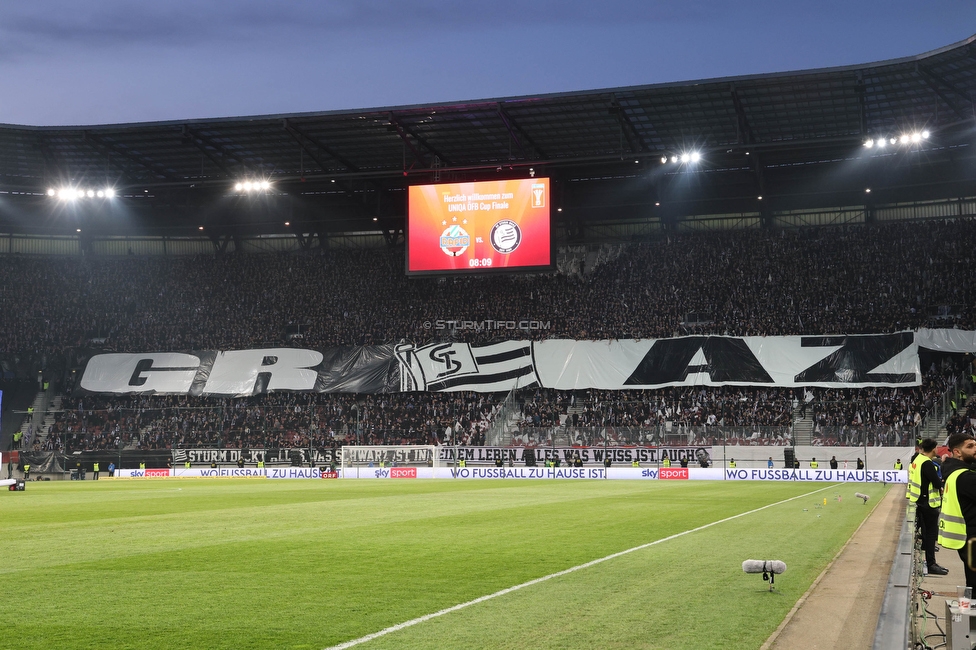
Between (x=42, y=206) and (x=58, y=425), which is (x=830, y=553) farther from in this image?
(x=42, y=206)

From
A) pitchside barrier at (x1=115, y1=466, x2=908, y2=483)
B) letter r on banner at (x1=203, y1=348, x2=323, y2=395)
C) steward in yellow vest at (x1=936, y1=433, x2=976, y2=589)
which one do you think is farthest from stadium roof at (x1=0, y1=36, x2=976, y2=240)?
steward in yellow vest at (x1=936, y1=433, x2=976, y2=589)

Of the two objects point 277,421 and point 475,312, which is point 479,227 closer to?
point 475,312

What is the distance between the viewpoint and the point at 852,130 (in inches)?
2126

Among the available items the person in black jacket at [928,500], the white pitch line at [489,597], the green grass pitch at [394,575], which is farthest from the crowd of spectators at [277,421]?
the person in black jacket at [928,500]

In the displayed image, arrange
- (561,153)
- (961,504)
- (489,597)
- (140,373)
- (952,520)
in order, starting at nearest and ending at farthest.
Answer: (961,504) < (952,520) < (489,597) < (561,153) < (140,373)

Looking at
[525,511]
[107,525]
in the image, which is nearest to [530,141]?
[525,511]

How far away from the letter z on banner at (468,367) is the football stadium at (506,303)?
180 millimetres

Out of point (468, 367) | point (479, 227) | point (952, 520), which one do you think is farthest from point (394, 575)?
point (468, 367)

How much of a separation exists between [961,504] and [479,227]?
1743 inches

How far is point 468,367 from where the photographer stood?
59750 millimetres

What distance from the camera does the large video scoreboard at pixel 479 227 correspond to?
A: 50.7 meters

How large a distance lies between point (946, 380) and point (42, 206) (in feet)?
198

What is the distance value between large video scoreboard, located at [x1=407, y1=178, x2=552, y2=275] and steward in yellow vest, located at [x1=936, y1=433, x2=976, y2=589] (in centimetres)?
4215

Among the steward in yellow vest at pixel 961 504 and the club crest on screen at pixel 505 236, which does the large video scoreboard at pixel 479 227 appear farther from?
the steward in yellow vest at pixel 961 504
